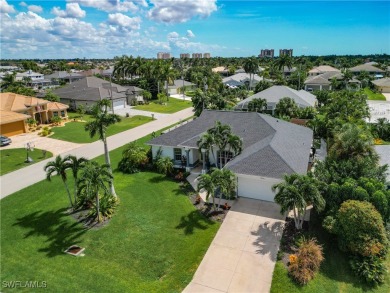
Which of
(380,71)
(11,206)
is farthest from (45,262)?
(380,71)

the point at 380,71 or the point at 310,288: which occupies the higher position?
the point at 380,71

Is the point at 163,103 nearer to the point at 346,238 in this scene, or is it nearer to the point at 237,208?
the point at 237,208

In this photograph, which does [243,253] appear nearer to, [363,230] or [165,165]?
[363,230]

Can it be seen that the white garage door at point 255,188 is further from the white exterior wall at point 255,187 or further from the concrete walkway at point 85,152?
the concrete walkway at point 85,152

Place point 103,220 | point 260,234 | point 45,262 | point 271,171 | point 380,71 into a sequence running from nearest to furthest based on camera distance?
point 45,262 < point 260,234 < point 103,220 < point 271,171 < point 380,71

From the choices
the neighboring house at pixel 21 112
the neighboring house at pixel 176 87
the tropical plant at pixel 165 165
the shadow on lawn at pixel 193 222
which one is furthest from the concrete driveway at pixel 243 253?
the neighboring house at pixel 176 87

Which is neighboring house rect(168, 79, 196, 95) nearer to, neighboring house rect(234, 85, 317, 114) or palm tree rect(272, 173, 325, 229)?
neighboring house rect(234, 85, 317, 114)

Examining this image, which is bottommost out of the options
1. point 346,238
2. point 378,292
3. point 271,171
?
point 378,292

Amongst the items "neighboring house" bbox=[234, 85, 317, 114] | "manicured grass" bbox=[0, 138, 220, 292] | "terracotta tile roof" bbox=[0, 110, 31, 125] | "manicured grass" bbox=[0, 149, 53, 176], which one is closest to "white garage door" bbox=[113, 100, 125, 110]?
"terracotta tile roof" bbox=[0, 110, 31, 125]
